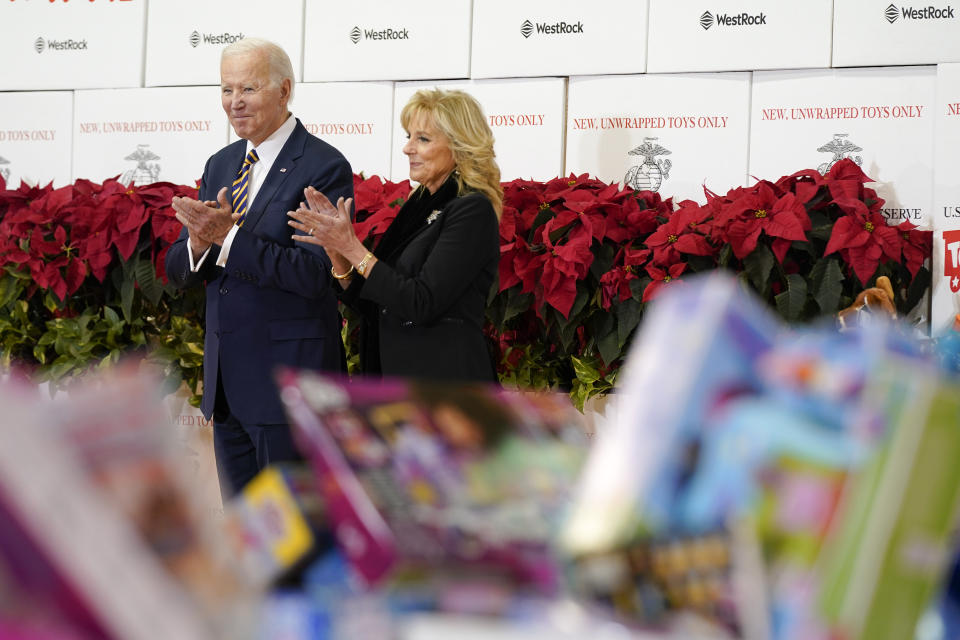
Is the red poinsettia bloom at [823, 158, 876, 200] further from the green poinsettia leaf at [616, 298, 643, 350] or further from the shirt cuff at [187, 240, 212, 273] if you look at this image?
the shirt cuff at [187, 240, 212, 273]

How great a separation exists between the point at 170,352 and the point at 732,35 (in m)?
1.92

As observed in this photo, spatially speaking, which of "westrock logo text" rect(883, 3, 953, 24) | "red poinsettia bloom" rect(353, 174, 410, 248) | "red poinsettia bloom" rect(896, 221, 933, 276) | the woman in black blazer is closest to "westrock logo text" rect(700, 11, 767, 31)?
"westrock logo text" rect(883, 3, 953, 24)

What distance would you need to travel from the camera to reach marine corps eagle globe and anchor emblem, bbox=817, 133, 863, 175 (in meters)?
3.39

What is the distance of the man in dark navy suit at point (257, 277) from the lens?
2525mm

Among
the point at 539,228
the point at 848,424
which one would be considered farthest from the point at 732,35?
the point at 848,424

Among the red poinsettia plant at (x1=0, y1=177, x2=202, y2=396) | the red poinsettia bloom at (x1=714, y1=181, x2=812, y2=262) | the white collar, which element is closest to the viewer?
the white collar

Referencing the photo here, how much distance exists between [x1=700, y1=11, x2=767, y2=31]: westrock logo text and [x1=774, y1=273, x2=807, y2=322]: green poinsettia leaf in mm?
1027

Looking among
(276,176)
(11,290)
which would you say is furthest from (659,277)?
(11,290)

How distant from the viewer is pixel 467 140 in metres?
2.56

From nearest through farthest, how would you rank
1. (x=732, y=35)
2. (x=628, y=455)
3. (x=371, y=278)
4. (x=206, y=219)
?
1. (x=628, y=455)
2. (x=371, y=278)
3. (x=206, y=219)
4. (x=732, y=35)

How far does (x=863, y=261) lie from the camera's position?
2.91 metres

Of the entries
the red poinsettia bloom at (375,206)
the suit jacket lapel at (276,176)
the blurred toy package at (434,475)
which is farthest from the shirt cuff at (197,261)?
the blurred toy package at (434,475)

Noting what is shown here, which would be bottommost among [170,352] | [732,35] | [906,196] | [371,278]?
[170,352]

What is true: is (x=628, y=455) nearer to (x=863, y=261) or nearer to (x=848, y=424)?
(x=848, y=424)
